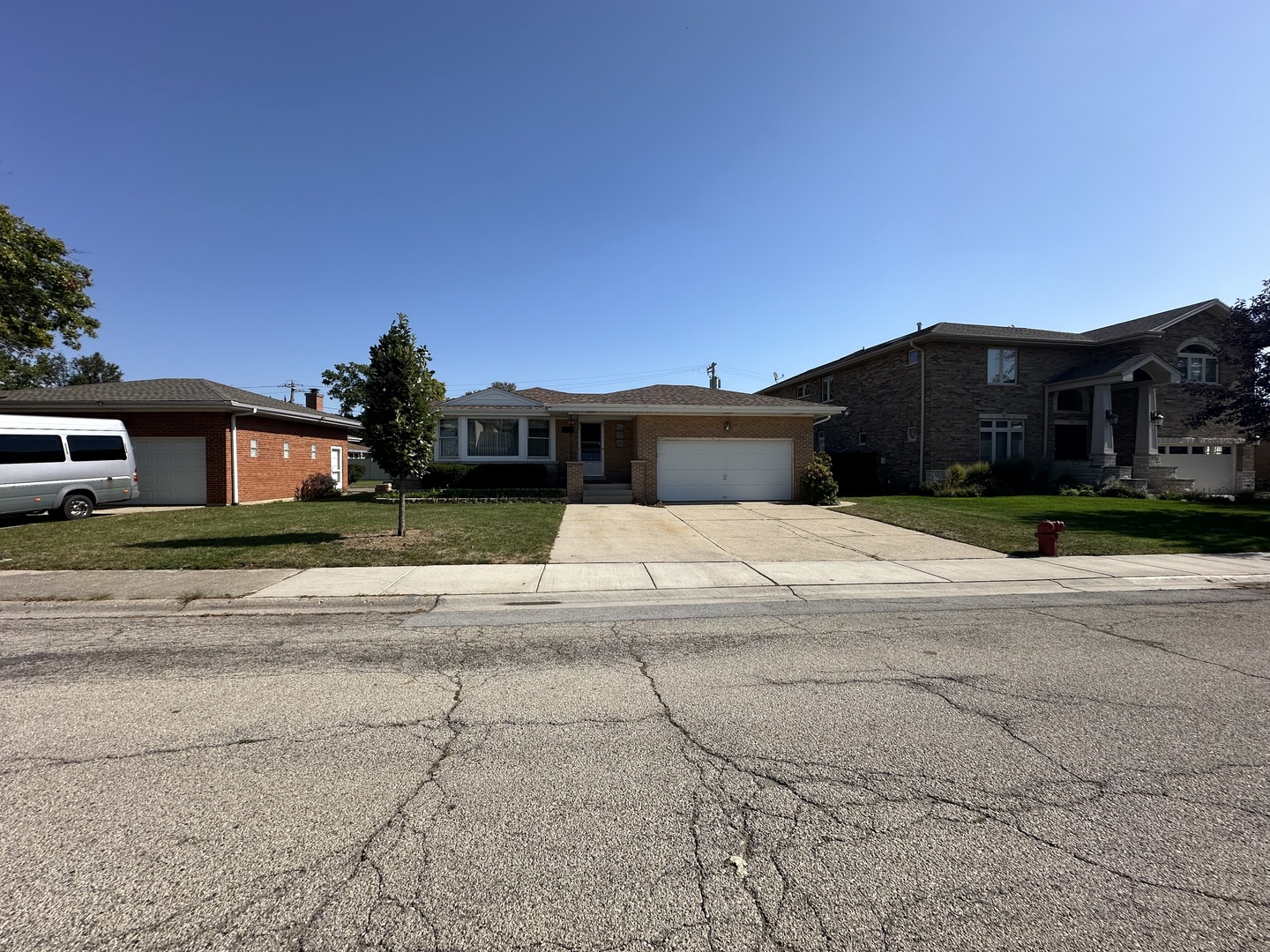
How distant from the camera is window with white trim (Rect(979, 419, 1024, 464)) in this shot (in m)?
23.6

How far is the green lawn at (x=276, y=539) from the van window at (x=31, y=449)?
5.05 feet

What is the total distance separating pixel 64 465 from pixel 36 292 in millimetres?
11305

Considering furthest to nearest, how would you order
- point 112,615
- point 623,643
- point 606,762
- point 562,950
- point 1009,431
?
point 1009,431 → point 112,615 → point 623,643 → point 606,762 → point 562,950

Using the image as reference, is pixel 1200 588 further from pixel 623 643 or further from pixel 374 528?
pixel 374 528

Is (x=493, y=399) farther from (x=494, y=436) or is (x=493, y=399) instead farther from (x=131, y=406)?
(x=131, y=406)

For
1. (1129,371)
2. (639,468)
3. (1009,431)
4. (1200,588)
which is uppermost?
(1129,371)

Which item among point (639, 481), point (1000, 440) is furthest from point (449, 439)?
point (1000, 440)

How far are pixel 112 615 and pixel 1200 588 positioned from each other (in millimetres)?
14431

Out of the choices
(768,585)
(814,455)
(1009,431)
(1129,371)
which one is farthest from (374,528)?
(1129,371)

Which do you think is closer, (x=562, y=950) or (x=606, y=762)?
(x=562, y=950)

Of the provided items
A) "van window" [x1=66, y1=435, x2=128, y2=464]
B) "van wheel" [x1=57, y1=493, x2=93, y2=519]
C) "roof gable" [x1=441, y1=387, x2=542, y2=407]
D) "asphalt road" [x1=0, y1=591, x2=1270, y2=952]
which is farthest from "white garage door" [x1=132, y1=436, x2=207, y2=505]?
"asphalt road" [x1=0, y1=591, x2=1270, y2=952]

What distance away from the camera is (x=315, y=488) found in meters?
22.1

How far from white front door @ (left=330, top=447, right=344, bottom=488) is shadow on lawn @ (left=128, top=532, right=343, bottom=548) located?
46.1 feet

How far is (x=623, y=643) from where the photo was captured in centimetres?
556
